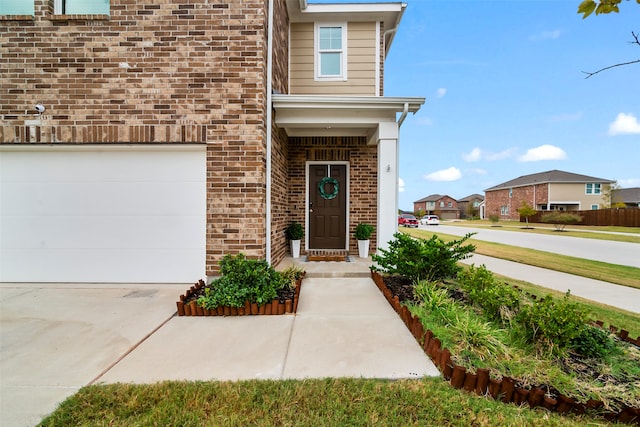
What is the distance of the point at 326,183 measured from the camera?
21.9 ft

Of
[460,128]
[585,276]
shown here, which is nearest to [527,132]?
[460,128]

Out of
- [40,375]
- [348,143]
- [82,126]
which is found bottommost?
[40,375]

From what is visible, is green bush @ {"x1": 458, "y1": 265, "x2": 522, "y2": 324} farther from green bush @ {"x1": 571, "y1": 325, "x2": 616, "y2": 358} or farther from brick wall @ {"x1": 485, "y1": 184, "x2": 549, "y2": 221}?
brick wall @ {"x1": 485, "y1": 184, "x2": 549, "y2": 221}

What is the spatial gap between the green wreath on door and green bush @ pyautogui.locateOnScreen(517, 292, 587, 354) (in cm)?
469

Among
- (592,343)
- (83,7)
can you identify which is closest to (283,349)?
(592,343)

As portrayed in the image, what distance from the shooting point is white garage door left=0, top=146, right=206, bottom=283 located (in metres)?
4.33

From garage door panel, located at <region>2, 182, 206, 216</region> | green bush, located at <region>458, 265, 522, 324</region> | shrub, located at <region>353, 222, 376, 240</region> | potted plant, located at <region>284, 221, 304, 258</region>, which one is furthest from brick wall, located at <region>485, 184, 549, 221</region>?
garage door panel, located at <region>2, 182, 206, 216</region>

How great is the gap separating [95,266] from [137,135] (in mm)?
2219

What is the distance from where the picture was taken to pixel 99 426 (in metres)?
1.64

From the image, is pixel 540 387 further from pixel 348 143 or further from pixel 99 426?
pixel 348 143

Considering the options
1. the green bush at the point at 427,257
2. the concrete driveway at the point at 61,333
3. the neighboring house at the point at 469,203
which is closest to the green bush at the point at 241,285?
the concrete driveway at the point at 61,333

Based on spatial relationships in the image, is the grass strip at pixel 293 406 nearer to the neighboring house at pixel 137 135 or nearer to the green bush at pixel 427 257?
the green bush at pixel 427 257

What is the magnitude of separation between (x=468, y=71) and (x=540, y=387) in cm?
1605

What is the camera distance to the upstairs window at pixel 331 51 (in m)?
6.58
